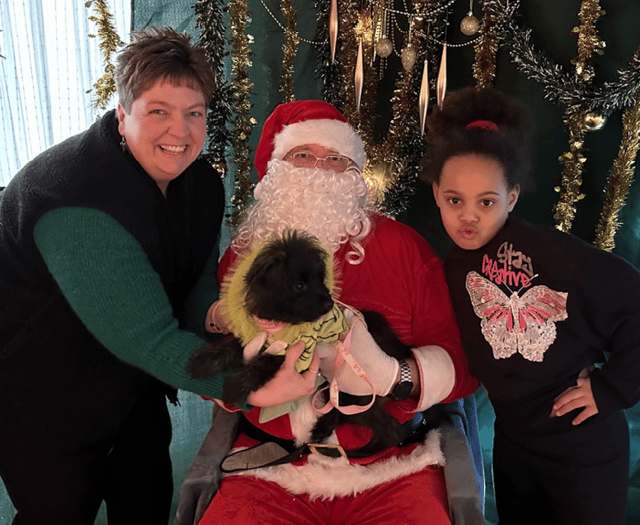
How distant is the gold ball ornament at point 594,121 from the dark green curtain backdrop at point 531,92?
0.14m

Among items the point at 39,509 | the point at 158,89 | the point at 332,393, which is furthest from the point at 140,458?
the point at 158,89

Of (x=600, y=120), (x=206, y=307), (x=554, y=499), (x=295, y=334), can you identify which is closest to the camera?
(x=295, y=334)

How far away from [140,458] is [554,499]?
136cm

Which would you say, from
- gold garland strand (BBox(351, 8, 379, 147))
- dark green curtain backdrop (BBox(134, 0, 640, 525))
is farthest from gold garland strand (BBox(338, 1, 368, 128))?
dark green curtain backdrop (BBox(134, 0, 640, 525))

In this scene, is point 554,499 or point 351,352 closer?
point 351,352

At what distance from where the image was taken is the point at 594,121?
97.8 inches

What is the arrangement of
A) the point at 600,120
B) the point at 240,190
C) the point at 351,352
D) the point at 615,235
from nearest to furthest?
the point at 351,352
the point at 600,120
the point at 615,235
the point at 240,190

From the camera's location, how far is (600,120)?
2.48 m

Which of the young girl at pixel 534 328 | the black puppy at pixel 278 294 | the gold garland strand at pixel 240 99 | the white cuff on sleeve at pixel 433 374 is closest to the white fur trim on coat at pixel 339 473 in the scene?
the white cuff on sleeve at pixel 433 374

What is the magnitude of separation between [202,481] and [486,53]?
236 cm

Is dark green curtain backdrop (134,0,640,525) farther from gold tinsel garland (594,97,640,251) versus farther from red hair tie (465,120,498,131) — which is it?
red hair tie (465,120,498,131)

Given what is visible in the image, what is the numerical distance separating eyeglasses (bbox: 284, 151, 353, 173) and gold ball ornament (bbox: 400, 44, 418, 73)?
1060mm

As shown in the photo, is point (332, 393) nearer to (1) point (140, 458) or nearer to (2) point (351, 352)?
(2) point (351, 352)

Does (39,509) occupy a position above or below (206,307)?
below
